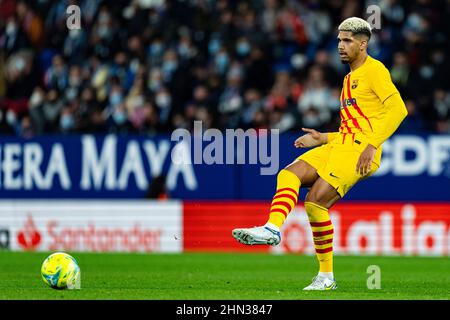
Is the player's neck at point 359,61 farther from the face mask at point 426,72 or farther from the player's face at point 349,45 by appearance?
the face mask at point 426,72

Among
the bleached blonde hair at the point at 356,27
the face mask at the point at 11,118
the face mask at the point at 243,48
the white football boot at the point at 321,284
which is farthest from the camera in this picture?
the face mask at the point at 243,48

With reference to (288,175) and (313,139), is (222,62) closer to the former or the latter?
(313,139)

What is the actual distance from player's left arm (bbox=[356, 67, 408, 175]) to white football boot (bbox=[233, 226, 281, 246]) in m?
1.00

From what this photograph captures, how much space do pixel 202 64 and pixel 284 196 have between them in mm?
11325

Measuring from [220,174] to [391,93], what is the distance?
9.65m

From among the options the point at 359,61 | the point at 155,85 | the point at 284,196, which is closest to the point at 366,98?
the point at 359,61

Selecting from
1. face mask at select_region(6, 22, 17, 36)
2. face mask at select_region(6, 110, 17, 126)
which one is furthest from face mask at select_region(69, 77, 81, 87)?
face mask at select_region(6, 22, 17, 36)

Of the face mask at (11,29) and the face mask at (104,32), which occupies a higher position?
the face mask at (11,29)

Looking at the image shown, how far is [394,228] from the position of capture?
18.9m

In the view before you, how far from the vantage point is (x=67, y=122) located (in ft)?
68.4

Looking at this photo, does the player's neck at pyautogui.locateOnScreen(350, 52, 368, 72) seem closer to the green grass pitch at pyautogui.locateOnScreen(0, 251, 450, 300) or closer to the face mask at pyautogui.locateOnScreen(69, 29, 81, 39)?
the green grass pitch at pyautogui.locateOnScreen(0, 251, 450, 300)

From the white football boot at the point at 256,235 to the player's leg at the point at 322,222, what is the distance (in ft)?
1.98

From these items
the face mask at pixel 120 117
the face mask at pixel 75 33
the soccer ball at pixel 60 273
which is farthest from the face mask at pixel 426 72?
the soccer ball at pixel 60 273

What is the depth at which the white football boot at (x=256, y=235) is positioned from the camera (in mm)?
9766
